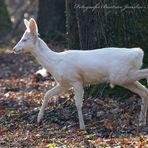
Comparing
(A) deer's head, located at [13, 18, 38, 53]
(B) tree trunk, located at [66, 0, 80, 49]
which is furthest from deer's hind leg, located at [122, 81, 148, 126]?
(B) tree trunk, located at [66, 0, 80, 49]

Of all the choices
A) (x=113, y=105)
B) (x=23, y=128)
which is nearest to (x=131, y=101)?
(x=113, y=105)

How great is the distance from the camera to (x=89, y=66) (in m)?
11.0

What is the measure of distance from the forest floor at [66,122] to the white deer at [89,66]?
1.41 feet

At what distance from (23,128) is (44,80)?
6.36 metres

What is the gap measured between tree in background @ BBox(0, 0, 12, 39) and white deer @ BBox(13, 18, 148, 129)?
20.3 m

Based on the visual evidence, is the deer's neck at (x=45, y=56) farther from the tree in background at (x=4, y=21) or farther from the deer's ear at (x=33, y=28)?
the tree in background at (x=4, y=21)

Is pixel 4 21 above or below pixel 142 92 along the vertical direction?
below

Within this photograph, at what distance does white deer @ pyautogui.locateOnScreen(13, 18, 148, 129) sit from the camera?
10.8 meters

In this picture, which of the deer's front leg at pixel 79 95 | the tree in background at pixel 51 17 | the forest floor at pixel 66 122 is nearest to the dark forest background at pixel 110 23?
the forest floor at pixel 66 122

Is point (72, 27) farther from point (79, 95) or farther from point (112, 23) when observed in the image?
point (79, 95)

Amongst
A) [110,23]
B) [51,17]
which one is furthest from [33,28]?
[51,17]

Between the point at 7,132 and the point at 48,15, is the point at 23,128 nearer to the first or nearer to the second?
the point at 7,132

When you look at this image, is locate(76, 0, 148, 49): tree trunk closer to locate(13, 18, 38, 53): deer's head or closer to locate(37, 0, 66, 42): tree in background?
locate(13, 18, 38, 53): deer's head

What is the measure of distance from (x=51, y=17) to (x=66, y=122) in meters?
14.5
